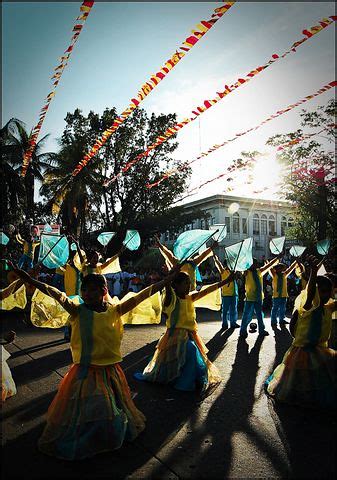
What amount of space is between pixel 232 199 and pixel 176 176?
17741 mm

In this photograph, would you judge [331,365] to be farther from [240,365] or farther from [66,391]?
[66,391]

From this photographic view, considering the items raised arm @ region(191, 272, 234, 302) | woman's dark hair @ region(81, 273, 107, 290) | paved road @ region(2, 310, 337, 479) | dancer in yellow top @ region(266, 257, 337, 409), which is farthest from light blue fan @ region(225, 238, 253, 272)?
woman's dark hair @ region(81, 273, 107, 290)

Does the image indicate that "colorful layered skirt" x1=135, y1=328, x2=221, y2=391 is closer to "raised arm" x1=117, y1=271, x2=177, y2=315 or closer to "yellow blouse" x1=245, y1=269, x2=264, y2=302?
"raised arm" x1=117, y1=271, x2=177, y2=315

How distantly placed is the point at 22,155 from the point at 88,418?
81.2 feet

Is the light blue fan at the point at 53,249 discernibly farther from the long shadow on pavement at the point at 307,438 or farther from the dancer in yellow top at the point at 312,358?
the long shadow on pavement at the point at 307,438

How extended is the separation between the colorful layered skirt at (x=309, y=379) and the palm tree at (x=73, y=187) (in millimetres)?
21247

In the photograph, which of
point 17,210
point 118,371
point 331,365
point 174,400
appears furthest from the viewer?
point 17,210

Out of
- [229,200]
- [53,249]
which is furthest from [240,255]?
[229,200]

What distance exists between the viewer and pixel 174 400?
443 centimetres

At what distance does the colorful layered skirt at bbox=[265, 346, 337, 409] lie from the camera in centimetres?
407

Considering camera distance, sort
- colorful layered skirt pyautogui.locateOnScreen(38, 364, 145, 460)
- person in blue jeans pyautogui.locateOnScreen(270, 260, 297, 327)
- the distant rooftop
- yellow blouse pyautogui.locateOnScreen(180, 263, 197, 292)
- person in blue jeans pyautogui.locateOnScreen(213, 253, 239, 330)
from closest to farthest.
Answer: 1. colorful layered skirt pyautogui.locateOnScreen(38, 364, 145, 460)
2. yellow blouse pyautogui.locateOnScreen(180, 263, 197, 292)
3. person in blue jeans pyautogui.locateOnScreen(213, 253, 239, 330)
4. person in blue jeans pyautogui.locateOnScreen(270, 260, 297, 327)
5. the distant rooftop

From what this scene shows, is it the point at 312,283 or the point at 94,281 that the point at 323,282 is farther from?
the point at 94,281

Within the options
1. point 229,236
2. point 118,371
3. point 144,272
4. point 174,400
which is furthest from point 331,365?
point 229,236

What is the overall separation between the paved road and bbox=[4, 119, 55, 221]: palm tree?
851 inches
